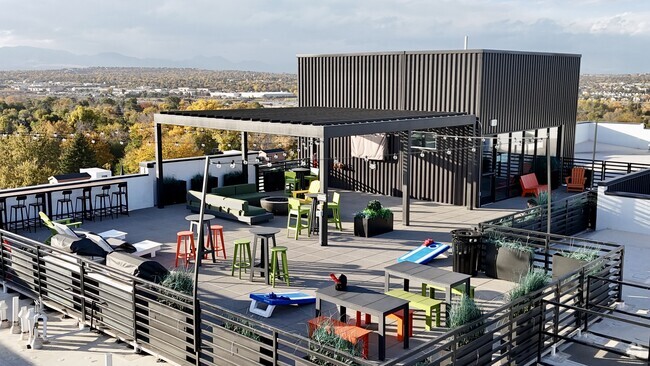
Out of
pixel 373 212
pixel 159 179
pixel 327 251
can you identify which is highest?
pixel 159 179

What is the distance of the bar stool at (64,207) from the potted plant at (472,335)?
12408 mm

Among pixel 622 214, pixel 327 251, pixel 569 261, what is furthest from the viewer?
pixel 622 214

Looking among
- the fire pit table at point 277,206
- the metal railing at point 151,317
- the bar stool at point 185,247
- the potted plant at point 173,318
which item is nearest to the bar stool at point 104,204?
the fire pit table at point 277,206

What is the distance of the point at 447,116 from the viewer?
17312 millimetres

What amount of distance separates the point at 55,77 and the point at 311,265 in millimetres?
166974

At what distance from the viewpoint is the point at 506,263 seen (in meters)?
11.3

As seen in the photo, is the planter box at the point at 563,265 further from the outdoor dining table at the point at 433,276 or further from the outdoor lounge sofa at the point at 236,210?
the outdoor lounge sofa at the point at 236,210

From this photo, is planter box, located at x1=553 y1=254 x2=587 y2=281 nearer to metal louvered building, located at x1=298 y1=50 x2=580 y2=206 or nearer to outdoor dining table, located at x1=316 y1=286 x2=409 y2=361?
outdoor dining table, located at x1=316 y1=286 x2=409 y2=361

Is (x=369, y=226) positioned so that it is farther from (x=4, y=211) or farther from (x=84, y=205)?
(x=4, y=211)

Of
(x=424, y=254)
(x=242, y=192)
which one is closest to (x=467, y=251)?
(x=424, y=254)

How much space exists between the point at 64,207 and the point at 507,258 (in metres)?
11.7

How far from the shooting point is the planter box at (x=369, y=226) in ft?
Answer: 48.1

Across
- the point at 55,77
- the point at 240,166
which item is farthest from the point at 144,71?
the point at 240,166

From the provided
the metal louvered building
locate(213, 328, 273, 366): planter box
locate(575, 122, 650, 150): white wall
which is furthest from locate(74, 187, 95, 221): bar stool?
locate(575, 122, 650, 150): white wall
